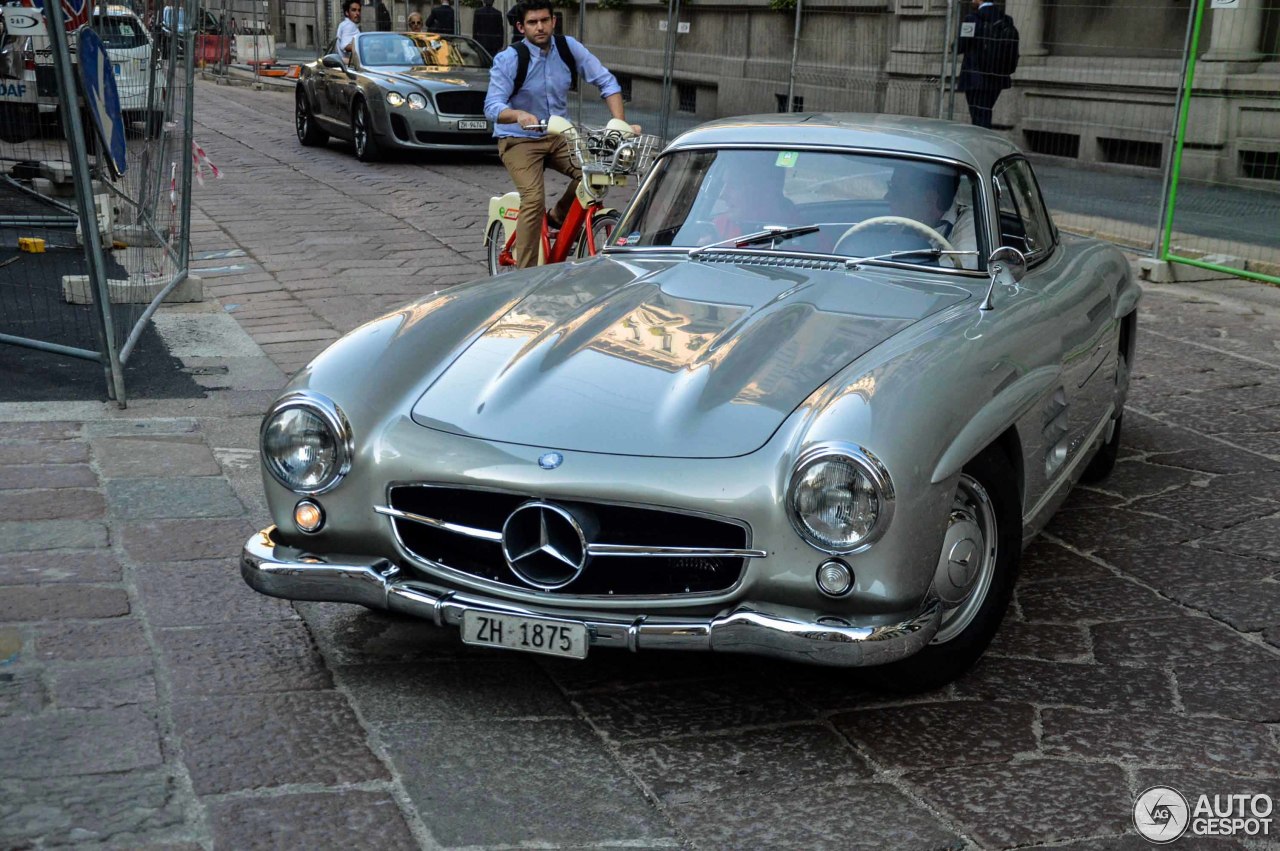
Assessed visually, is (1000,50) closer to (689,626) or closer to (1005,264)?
(1005,264)

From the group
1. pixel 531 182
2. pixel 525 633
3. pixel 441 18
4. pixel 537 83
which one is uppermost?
pixel 441 18

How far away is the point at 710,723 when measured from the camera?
3.57 metres

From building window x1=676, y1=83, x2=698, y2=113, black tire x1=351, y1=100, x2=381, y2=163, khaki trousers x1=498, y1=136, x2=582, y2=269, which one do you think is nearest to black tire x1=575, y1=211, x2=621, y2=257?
khaki trousers x1=498, y1=136, x2=582, y2=269

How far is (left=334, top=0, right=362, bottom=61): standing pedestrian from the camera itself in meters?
16.2

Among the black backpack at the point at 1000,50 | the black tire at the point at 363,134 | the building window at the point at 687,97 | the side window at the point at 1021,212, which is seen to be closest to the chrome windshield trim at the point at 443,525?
the side window at the point at 1021,212

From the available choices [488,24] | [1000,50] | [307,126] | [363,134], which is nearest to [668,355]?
[1000,50]

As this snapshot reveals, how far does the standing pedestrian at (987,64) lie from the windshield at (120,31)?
699 cm

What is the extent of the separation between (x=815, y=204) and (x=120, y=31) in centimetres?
412

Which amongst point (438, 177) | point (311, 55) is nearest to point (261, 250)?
point (438, 177)

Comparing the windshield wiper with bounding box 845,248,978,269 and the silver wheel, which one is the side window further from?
the silver wheel

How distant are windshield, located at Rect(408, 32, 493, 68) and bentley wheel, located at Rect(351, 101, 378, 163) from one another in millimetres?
1053

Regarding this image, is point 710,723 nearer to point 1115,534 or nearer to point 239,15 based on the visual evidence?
point 1115,534

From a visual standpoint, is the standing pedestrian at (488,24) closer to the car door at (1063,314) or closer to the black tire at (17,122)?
the black tire at (17,122)

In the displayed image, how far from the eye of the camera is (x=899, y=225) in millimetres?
4625
